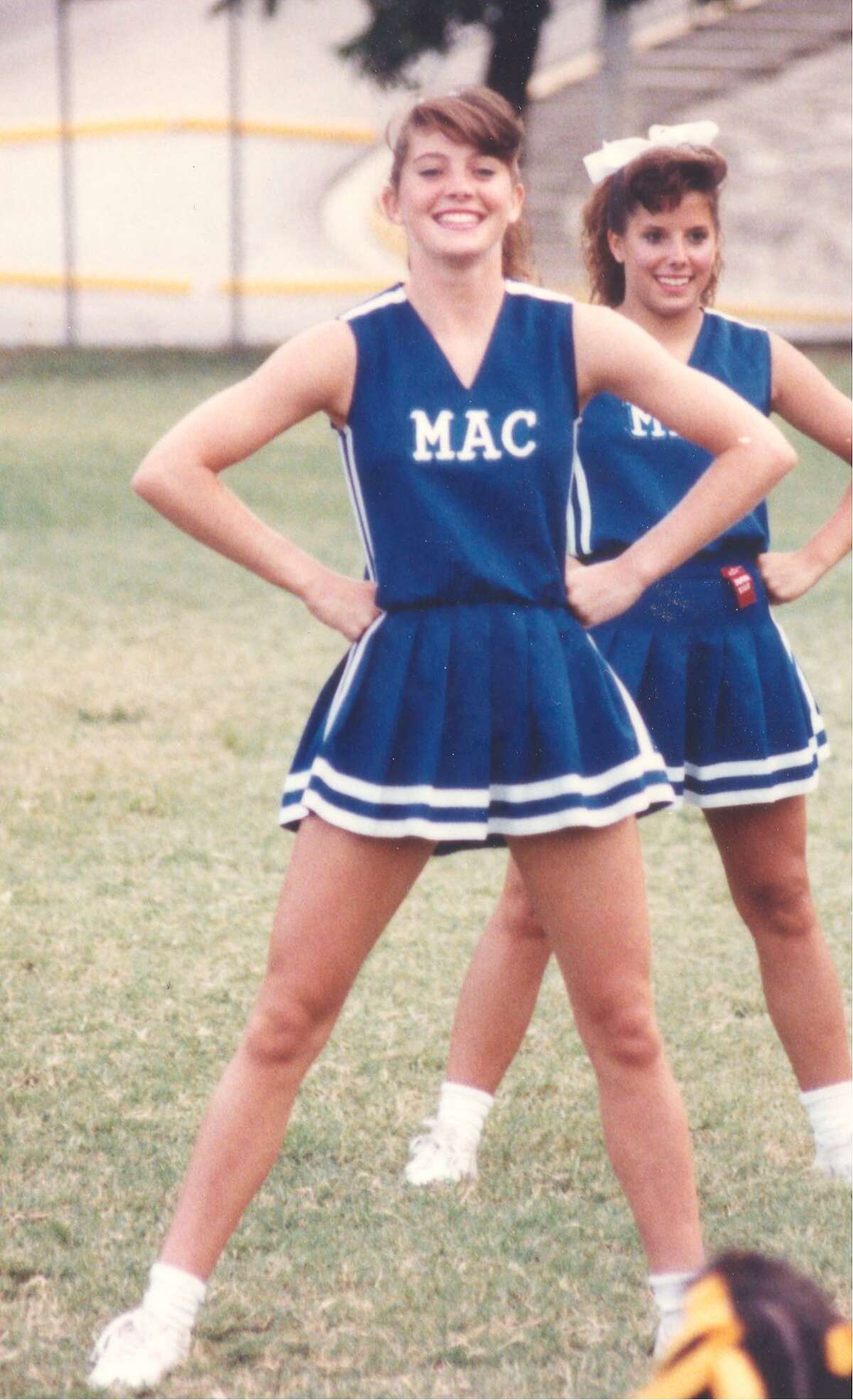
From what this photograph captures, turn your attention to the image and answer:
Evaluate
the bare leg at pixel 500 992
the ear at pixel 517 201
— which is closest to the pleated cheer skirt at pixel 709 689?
the bare leg at pixel 500 992

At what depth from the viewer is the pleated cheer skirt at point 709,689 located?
138 inches

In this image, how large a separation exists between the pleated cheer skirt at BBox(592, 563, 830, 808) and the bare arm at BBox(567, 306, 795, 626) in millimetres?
622

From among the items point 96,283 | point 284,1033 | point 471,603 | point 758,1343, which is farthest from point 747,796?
point 96,283

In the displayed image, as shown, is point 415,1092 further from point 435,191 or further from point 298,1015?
point 435,191

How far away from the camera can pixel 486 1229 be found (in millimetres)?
3459

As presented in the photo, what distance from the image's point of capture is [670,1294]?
2939 millimetres

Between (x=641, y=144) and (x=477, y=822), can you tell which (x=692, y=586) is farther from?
(x=477, y=822)

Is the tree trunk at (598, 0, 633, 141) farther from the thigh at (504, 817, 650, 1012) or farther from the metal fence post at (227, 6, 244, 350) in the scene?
the thigh at (504, 817, 650, 1012)

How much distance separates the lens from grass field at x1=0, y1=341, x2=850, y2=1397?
309cm

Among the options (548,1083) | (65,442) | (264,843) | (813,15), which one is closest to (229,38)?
(813,15)

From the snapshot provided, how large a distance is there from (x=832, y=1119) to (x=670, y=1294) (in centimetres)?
90

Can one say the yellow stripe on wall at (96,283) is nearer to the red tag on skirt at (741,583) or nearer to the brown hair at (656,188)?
the brown hair at (656,188)

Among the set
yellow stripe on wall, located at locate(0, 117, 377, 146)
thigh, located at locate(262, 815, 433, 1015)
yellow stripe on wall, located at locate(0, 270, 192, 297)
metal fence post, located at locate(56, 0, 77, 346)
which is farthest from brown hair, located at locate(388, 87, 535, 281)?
yellow stripe on wall, located at locate(0, 117, 377, 146)

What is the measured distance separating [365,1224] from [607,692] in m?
1.18
